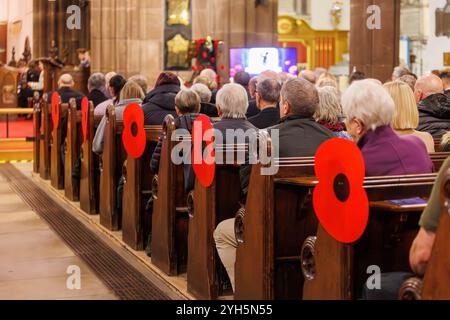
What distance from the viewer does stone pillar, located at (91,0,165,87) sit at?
1741 centimetres

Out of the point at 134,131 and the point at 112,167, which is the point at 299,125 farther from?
the point at 112,167

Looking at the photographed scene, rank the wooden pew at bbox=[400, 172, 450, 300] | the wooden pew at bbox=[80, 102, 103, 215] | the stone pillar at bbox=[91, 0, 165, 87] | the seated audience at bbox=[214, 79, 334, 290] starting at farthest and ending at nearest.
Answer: the stone pillar at bbox=[91, 0, 165, 87] → the wooden pew at bbox=[80, 102, 103, 215] → the seated audience at bbox=[214, 79, 334, 290] → the wooden pew at bbox=[400, 172, 450, 300]

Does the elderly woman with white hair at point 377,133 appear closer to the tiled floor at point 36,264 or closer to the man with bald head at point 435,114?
the tiled floor at point 36,264

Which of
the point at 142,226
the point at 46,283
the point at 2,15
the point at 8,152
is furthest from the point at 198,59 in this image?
the point at 2,15

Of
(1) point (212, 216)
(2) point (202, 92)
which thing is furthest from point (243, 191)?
(2) point (202, 92)

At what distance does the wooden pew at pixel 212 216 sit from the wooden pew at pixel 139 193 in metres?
1.41

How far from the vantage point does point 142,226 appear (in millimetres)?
6742

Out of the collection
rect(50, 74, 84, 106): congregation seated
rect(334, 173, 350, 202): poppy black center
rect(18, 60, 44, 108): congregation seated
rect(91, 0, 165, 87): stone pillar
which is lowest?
rect(334, 173, 350, 202): poppy black center

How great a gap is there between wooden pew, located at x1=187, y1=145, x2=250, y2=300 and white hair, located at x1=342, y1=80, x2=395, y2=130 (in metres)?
1.32

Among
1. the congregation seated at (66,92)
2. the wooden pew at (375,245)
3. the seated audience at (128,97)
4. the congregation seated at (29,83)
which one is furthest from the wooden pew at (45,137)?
the wooden pew at (375,245)

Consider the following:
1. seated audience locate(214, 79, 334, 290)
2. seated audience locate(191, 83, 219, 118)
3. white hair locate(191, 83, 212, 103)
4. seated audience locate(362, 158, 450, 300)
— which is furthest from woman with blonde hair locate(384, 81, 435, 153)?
white hair locate(191, 83, 212, 103)

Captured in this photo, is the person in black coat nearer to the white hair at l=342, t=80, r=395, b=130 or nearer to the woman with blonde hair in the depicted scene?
the woman with blonde hair

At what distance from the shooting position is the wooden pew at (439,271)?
2.82 m
